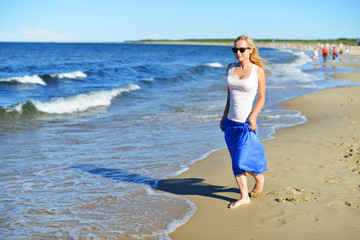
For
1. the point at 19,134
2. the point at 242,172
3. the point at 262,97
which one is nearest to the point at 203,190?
the point at 242,172

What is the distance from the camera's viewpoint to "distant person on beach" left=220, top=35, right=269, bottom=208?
376 cm

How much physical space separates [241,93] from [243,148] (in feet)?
1.97

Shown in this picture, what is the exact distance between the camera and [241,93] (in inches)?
151

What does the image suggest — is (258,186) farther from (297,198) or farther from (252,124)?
(252,124)

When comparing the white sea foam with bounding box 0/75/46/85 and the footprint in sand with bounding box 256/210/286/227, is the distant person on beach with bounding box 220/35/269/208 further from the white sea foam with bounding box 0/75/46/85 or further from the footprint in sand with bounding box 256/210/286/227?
the white sea foam with bounding box 0/75/46/85

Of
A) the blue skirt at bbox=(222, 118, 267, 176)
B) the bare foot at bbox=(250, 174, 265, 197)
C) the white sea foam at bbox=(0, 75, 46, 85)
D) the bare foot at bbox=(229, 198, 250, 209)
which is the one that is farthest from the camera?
the white sea foam at bbox=(0, 75, 46, 85)

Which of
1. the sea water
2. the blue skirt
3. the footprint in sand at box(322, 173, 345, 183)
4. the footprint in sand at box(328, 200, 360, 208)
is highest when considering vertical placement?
the blue skirt

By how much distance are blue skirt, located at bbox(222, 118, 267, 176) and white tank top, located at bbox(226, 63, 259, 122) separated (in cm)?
10

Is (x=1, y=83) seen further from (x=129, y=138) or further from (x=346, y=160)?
(x=346, y=160)

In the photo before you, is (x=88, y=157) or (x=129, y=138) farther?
(x=129, y=138)

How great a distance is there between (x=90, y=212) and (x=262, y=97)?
7.65 feet

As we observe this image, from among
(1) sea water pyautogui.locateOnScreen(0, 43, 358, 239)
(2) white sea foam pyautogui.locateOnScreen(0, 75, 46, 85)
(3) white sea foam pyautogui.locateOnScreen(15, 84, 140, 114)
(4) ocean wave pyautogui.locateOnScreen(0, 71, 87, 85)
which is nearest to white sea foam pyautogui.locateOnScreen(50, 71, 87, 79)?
(4) ocean wave pyautogui.locateOnScreen(0, 71, 87, 85)

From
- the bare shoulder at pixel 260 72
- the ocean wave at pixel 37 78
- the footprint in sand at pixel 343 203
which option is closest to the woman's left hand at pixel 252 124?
the bare shoulder at pixel 260 72

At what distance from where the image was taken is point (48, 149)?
6879mm
